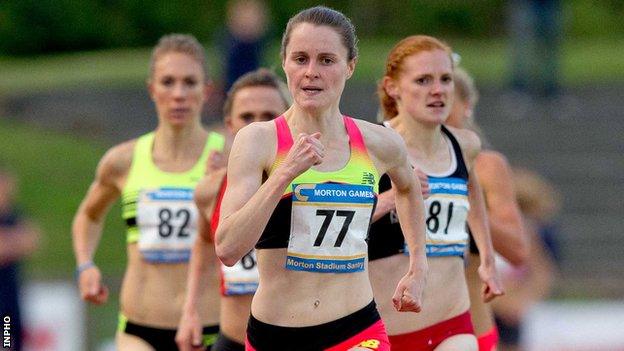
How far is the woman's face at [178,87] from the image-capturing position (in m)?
7.80

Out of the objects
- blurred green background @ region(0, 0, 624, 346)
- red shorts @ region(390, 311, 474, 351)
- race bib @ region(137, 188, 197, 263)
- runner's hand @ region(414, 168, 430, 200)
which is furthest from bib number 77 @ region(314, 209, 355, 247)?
blurred green background @ region(0, 0, 624, 346)

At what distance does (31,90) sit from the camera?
24.1 metres

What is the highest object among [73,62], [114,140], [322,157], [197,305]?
[73,62]

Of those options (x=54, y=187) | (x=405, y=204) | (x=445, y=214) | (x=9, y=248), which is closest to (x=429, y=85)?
Result: (x=445, y=214)

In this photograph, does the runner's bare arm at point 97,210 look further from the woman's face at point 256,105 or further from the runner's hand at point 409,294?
the runner's hand at point 409,294

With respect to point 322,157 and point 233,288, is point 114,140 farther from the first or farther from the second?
point 322,157

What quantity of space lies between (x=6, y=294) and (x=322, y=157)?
7065 mm

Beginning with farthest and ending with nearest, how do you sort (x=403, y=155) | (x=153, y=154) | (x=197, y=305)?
(x=153, y=154) → (x=197, y=305) → (x=403, y=155)

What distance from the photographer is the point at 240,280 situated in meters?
7.16

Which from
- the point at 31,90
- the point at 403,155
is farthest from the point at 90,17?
the point at 403,155

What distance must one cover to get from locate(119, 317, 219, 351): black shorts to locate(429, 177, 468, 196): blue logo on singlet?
1.53m

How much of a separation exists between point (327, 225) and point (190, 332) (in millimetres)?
1646

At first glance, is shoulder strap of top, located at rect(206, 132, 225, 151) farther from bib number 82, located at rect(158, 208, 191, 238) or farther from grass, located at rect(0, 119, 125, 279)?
grass, located at rect(0, 119, 125, 279)

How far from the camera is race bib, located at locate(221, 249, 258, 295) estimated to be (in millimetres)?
7160
